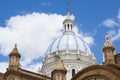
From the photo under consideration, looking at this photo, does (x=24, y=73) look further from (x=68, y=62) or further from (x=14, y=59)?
(x=68, y=62)

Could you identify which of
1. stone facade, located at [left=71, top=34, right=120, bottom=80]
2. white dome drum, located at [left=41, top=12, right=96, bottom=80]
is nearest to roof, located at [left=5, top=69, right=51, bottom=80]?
stone facade, located at [left=71, top=34, right=120, bottom=80]

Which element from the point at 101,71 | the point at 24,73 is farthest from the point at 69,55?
the point at 101,71

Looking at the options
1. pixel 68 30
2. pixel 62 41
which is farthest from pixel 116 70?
pixel 68 30

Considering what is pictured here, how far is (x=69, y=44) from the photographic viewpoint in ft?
241

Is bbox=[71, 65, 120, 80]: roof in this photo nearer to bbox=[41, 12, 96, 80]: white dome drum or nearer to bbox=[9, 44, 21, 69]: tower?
bbox=[9, 44, 21, 69]: tower

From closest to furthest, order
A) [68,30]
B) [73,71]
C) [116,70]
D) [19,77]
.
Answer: [116,70] < [19,77] < [73,71] < [68,30]

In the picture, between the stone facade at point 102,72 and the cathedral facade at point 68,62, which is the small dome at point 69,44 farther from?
the stone facade at point 102,72

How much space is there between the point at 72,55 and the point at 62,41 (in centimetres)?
474

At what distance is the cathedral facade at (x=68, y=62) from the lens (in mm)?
33406

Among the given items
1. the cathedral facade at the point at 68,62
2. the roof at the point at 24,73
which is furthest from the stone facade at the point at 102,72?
the roof at the point at 24,73

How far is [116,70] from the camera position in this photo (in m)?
31.4

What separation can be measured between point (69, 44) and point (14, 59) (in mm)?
26635

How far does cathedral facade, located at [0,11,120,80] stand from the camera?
33.4m

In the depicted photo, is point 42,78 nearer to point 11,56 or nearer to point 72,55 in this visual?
point 11,56
